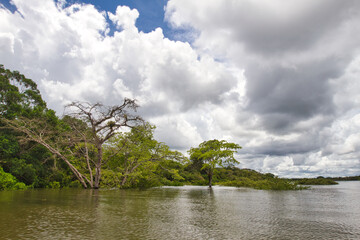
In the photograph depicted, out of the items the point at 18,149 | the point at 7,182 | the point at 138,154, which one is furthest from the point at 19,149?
the point at 138,154

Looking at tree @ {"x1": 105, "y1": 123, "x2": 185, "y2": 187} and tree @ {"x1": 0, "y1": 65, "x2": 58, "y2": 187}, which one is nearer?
tree @ {"x1": 0, "y1": 65, "x2": 58, "y2": 187}

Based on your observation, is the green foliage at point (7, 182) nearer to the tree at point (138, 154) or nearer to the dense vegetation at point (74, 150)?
the dense vegetation at point (74, 150)

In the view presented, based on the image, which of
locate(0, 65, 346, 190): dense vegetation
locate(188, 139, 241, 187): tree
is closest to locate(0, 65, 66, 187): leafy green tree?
locate(0, 65, 346, 190): dense vegetation

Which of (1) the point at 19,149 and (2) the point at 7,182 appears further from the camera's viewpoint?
(1) the point at 19,149

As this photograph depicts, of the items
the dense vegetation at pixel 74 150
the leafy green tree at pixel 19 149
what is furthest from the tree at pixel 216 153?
the leafy green tree at pixel 19 149

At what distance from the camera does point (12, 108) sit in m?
26.1

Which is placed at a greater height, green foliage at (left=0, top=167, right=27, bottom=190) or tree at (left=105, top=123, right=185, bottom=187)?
tree at (left=105, top=123, right=185, bottom=187)

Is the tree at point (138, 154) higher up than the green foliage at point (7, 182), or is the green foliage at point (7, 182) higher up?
the tree at point (138, 154)

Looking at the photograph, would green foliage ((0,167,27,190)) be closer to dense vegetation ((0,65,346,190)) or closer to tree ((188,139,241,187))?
dense vegetation ((0,65,346,190))

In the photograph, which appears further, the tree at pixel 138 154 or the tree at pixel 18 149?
the tree at pixel 138 154

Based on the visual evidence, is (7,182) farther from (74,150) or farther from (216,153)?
(216,153)

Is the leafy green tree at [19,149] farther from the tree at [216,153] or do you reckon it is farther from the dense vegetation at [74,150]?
the tree at [216,153]

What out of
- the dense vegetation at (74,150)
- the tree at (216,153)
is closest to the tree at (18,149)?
the dense vegetation at (74,150)

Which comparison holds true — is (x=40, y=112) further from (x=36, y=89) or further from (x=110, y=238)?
(x=110, y=238)
